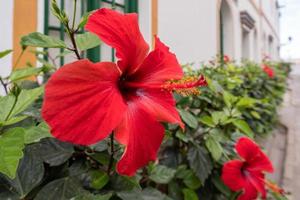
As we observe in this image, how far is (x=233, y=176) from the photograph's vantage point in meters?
1.08

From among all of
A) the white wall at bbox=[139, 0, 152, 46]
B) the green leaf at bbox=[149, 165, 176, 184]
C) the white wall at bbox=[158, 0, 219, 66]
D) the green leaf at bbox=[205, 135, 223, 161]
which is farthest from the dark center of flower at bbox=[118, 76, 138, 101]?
the white wall at bbox=[158, 0, 219, 66]

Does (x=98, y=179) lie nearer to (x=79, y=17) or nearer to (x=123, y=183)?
(x=123, y=183)

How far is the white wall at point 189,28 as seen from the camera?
2973 millimetres

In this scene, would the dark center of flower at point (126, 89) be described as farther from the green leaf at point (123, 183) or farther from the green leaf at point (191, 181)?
the green leaf at point (191, 181)

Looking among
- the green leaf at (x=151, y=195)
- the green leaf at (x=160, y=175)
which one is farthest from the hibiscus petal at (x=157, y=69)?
the green leaf at (x=160, y=175)

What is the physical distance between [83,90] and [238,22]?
21.3 feet

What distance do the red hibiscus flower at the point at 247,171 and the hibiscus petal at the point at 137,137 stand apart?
0.66 meters

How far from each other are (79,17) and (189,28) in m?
1.60

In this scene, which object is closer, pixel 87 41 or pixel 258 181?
pixel 87 41

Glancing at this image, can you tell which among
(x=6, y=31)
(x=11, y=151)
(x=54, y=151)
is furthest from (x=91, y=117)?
(x=6, y=31)

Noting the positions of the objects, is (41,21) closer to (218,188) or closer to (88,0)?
(88,0)

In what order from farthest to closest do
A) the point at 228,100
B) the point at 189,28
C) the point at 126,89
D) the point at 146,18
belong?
1. the point at 189,28
2. the point at 146,18
3. the point at 228,100
4. the point at 126,89

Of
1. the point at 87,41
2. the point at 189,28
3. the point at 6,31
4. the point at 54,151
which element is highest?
the point at 189,28

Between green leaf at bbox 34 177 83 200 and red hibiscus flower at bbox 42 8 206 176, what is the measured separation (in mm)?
164
